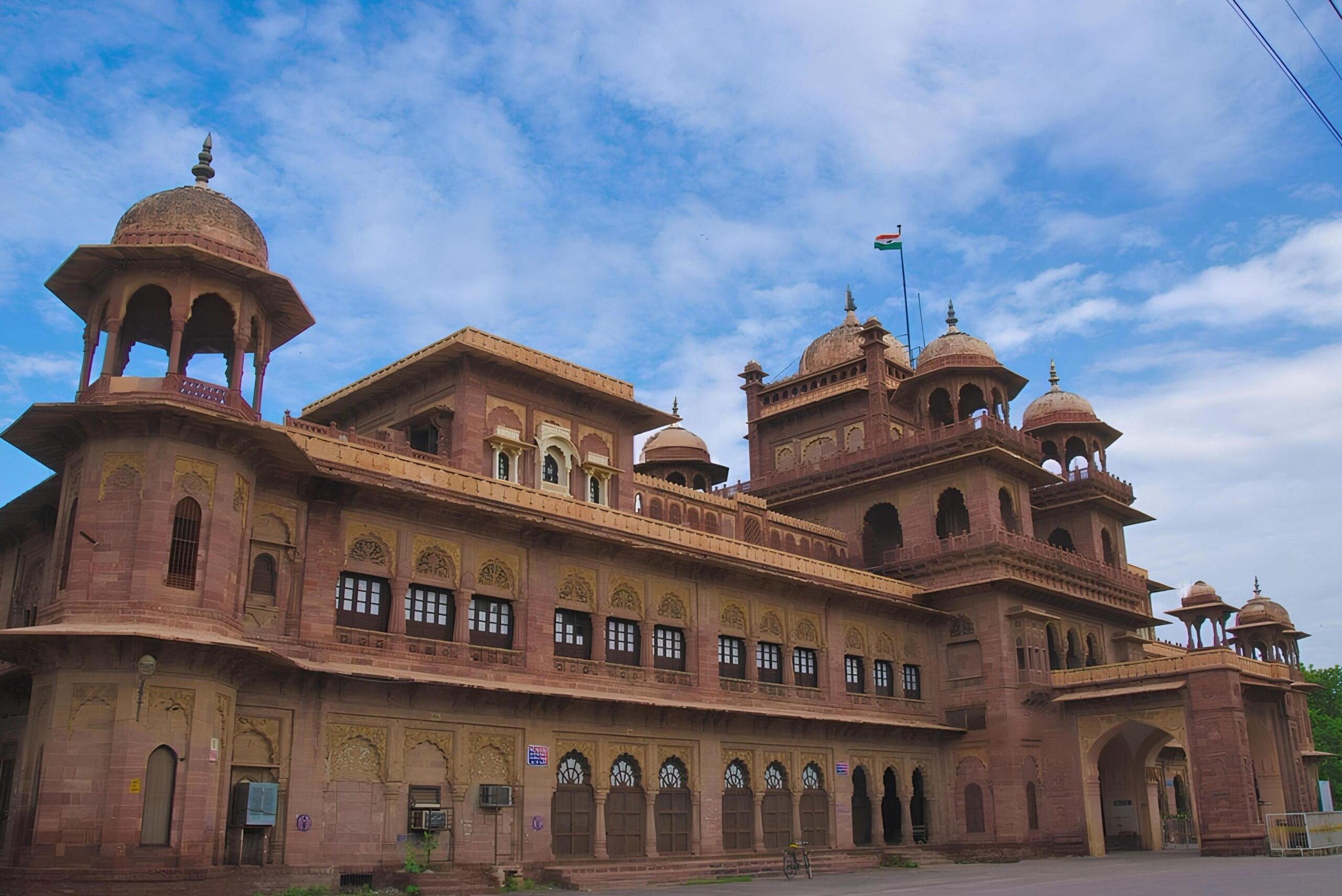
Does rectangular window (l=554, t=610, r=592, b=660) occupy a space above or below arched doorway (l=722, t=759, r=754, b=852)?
above

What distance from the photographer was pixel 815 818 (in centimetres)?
3325

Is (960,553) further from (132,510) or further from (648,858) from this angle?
(132,510)

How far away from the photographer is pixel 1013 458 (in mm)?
39500

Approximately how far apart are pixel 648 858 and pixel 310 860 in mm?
8934

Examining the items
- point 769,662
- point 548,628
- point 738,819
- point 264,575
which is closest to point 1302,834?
point 769,662

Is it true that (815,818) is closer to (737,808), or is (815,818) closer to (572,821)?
(737,808)

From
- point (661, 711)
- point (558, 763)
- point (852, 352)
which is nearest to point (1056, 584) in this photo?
point (852, 352)

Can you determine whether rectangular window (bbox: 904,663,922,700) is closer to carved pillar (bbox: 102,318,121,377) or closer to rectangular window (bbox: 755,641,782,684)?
rectangular window (bbox: 755,641,782,684)

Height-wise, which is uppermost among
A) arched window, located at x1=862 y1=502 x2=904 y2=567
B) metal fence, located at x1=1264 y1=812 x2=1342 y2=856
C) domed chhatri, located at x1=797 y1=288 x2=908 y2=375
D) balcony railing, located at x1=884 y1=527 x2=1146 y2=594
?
domed chhatri, located at x1=797 y1=288 x2=908 y2=375

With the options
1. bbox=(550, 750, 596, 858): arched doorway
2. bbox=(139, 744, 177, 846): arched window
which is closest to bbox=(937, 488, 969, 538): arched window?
bbox=(550, 750, 596, 858): arched doorway

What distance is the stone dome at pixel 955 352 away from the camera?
1649 inches

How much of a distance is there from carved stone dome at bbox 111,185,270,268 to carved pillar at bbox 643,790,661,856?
606 inches

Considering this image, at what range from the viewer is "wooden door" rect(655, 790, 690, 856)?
1139 inches

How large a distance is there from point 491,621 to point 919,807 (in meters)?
17.8
